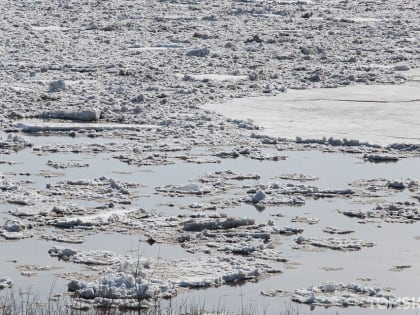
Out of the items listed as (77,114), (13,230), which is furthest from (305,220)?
(77,114)

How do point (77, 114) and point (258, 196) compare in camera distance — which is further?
Result: point (77, 114)

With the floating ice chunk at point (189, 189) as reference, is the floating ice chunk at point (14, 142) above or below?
above

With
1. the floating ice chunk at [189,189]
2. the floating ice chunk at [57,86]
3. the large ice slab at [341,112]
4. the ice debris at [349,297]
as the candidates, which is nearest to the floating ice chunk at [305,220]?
the floating ice chunk at [189,189]

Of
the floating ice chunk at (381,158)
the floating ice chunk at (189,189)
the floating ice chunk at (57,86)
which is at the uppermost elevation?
the floating ice chunk at (57,86)

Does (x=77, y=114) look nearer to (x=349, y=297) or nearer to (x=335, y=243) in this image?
(x=335, y=243)

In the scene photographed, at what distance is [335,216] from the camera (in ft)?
36.1

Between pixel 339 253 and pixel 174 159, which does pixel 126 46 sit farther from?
pixel 339 253

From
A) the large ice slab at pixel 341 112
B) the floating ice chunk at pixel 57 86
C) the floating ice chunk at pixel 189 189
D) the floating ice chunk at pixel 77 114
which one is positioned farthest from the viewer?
the floating ice chunk at pixel 57 86

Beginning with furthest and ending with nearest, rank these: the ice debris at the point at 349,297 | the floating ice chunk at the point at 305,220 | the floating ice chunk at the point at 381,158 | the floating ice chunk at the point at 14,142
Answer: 1. the floating ice chunk at the point at 14,142
2. the floating ice chunk at the point at 381,158
3. the floating ice chunk at the point at 305,220
4. the ice debris at the point at 349,297

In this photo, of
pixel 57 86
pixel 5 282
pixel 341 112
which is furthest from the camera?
pixel 57 86

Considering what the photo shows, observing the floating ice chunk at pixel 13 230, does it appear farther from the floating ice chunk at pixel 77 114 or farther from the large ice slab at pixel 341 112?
the floating ice chunk at pixel 77 114

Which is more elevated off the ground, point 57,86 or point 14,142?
point 57,86

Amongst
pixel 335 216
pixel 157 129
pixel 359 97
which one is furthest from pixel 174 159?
pixel 359 97

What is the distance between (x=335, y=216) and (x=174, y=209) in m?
1.49
